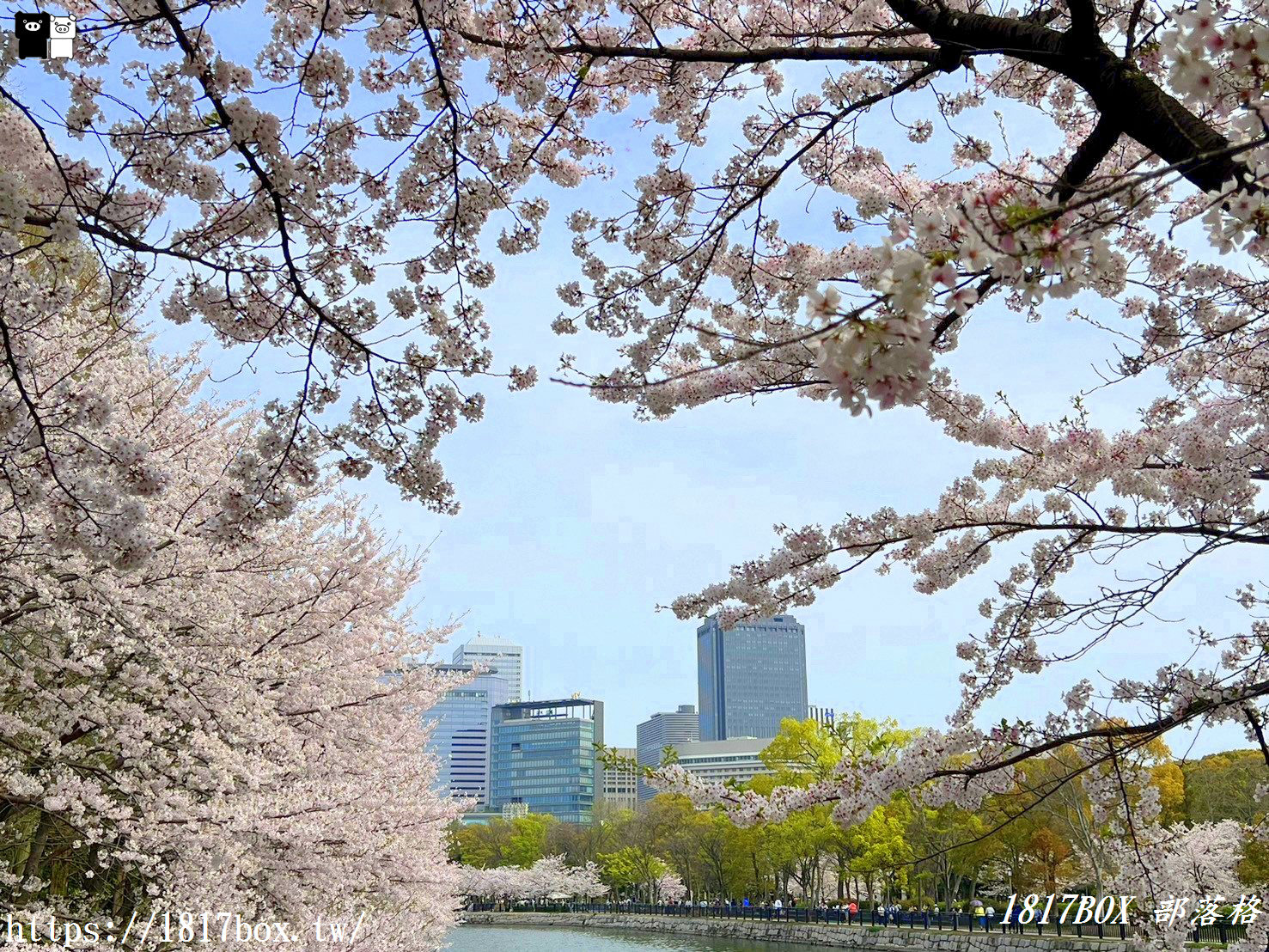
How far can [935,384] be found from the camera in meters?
5.38

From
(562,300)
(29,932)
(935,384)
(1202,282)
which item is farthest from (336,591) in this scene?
(1202,282)

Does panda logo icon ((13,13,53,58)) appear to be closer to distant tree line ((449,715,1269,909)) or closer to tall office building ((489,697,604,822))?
distant tree line ((449,715,1269,909))

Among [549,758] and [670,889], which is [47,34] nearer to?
[670,889]

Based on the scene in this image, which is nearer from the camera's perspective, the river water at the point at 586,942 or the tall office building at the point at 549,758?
the river water at the point at 586,942

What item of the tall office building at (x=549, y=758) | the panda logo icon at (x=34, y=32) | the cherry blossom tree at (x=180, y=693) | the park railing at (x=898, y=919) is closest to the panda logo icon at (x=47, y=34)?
the panda logo icon at (x=34, y=32)

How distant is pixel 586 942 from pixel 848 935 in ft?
47.2

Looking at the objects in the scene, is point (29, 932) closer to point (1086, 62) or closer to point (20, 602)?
point (20, 602)

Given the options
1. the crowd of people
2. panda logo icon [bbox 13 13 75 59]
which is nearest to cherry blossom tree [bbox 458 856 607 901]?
the crowd of people

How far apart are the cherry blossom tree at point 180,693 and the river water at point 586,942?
24537mm

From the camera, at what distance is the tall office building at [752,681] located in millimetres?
185750

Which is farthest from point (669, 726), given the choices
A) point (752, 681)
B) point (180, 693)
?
point (180, 693)

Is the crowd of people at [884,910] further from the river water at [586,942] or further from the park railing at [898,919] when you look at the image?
the river water at [586,942]

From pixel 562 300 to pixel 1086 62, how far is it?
307 cm

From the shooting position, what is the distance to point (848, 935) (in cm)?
3058
